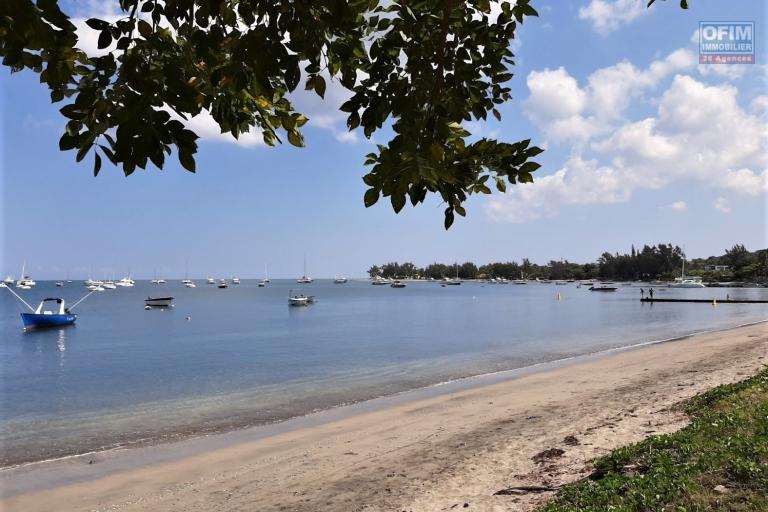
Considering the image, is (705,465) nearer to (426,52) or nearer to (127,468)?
(426,52)

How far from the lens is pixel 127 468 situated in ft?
42.4

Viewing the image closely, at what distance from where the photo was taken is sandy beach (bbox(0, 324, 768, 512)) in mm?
9000

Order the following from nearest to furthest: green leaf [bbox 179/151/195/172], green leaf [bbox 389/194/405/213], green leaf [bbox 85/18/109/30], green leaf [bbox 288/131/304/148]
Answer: green leaf [bbox 179/151/195/172], green leaf [bbox 389/194/405/213], green leaf [bbox 85/18/109/30], green leaf [bbox 288/131/304/148]

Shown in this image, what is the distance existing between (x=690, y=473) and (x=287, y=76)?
6.53 metres

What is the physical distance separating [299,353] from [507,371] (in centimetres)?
1549

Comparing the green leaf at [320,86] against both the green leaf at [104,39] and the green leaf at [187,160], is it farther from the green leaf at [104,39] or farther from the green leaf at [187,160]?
the green leaf at [104,39]

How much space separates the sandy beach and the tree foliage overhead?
619cm

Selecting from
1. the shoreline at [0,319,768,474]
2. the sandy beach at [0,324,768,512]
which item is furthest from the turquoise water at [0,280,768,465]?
the sandy beach at [0,324,768,512]

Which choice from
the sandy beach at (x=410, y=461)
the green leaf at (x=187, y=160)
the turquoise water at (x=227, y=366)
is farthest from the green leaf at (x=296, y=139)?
the turquoise water at (x=227, y=366)

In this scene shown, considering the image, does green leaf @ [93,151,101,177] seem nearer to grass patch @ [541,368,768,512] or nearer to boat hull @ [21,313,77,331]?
grass patch @ [541,368,768,512]

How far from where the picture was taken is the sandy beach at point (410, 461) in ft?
29.5

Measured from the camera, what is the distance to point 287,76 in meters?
2.57

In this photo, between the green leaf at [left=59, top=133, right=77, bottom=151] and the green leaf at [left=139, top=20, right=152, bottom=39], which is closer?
the green leaf at [left=59, top=133, right=77, bottom=151]

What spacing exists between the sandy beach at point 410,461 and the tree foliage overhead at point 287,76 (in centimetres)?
619
